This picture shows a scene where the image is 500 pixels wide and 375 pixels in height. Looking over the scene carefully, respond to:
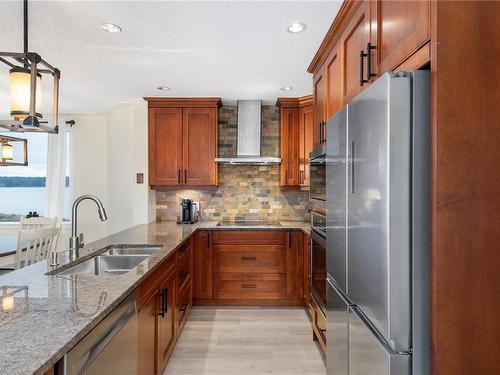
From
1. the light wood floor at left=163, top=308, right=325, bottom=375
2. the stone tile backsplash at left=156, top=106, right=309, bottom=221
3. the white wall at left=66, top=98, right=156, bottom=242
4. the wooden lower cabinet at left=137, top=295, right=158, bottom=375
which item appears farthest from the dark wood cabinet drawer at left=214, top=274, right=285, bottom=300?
the wooden lower cabinet at left=137, top=295, right=158, bottom=375

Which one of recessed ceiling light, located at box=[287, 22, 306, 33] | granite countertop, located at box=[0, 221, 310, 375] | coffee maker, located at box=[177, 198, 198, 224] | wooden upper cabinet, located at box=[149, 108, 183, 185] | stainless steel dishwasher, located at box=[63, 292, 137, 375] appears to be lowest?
stainless steel dishwasher, located at box=[63, 292, 137, 375]

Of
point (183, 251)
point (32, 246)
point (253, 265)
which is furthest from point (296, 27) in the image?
point (32, 246)

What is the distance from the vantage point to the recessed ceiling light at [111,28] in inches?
83.1

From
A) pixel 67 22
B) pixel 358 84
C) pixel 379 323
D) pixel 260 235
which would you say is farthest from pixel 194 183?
pixel 379 323

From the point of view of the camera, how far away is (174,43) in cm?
237

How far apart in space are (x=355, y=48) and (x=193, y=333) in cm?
261

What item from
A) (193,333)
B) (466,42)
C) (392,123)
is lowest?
(193,333)

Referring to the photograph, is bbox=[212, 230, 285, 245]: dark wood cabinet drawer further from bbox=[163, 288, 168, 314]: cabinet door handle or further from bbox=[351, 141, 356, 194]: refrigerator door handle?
bbox=[351, 141, 356, 194]: refrigerator door handle

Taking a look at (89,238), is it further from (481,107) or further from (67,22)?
(481,107)

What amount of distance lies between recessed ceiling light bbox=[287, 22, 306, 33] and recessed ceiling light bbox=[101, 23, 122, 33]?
1.11m

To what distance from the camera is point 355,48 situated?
5.93 feet

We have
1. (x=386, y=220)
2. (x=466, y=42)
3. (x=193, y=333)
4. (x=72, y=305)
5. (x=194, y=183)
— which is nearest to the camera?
(x=466, y=42)

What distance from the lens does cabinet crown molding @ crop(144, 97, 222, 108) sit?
3849 mm

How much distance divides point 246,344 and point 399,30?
2.50m
